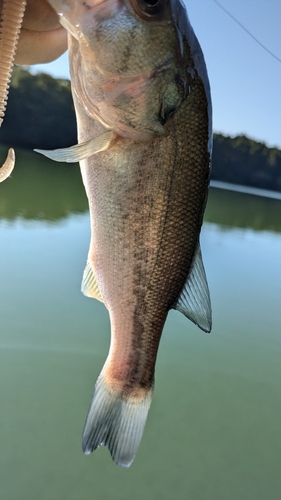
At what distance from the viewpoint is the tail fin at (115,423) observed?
1217 millimetres

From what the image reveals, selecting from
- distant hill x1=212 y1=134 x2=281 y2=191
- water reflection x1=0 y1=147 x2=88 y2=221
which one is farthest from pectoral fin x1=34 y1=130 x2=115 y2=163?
distant hill x1=212 y1=134 x2=281 y2=191

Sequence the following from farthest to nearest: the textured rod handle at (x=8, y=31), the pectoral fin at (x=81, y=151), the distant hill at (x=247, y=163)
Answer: the distant hill at (x=247, y=163) → the pectoral fin at (x=81, y=151) → the textured rod handle at (x=8, y=31)

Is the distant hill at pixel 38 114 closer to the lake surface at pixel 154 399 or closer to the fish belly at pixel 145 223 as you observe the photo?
the lake surface at pixel 154 399

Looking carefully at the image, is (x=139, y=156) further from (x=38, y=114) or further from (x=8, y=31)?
(x=38, y=114)

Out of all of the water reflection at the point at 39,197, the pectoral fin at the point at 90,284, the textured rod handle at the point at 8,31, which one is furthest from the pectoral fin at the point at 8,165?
the water reflection at the point at 39,197

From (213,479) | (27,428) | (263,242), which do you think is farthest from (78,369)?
(263,242)

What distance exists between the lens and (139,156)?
1013 mm

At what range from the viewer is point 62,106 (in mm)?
20719

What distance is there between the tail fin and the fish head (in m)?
0.83

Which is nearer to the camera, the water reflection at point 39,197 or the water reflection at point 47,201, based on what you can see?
the water reflection at point 39,197

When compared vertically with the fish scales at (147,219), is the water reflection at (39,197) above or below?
below

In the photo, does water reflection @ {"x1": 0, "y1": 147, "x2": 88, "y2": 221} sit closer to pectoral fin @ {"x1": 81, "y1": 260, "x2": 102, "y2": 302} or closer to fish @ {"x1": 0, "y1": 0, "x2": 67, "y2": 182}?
pectoral fin @ {"x1": 81, "y1": 260, "x2": 102, "y2": 302}

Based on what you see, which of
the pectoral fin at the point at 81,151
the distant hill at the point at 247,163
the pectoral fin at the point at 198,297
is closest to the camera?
the pectoral fin at the point at 81,151

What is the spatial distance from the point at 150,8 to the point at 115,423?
1191 millimetres
